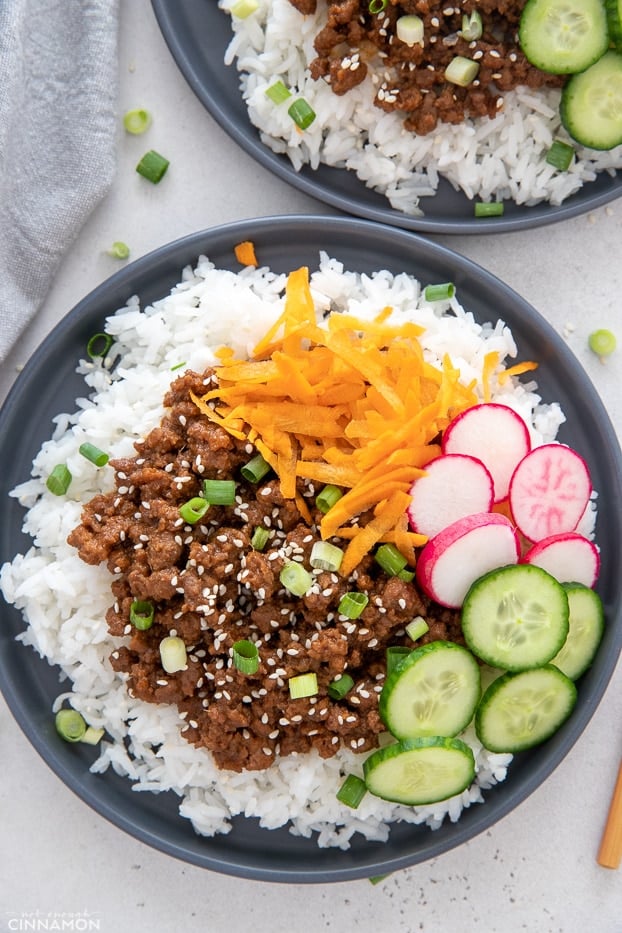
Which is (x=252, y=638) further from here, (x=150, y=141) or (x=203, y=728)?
(x=150, y=141)

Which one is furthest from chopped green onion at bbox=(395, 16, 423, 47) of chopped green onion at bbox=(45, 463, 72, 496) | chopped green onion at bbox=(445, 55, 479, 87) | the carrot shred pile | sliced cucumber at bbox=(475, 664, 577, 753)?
sliced cucumber at bbox=(475, 664, 577, 753)

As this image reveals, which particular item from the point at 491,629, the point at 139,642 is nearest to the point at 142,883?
the point at 139,642

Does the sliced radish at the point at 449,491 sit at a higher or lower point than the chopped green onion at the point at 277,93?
lower

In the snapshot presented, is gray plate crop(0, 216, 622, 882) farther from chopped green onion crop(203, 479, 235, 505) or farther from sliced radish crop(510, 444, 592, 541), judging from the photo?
chopped green onion crop(203, 479, 235, 505)

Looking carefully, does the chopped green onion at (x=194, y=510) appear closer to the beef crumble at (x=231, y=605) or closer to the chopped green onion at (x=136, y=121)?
the beef crumble at (x=231, y=605)

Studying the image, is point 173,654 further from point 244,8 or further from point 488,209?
point 244,8

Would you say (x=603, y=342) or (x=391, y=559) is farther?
(x=603, y=342)

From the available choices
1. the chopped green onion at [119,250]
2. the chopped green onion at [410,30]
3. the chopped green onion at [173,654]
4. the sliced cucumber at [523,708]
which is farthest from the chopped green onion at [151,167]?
the sliced cucumber at [523,708]

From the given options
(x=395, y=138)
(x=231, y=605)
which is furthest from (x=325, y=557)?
(x=395, y=138)
